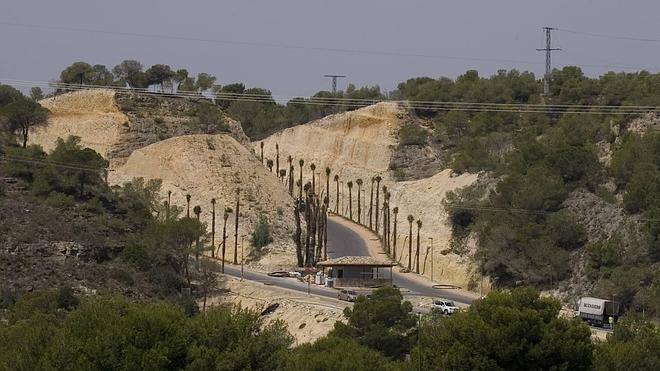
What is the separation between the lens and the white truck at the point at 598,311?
73500 millimetres

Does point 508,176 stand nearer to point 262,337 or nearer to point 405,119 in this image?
point 405,119

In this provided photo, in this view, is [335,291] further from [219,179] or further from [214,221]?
[219,179]

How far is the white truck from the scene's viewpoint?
7350 cm

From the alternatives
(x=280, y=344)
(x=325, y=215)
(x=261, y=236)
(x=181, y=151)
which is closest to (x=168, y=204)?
(x=261, y=236)

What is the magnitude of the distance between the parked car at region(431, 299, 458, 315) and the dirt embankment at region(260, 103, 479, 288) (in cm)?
2114

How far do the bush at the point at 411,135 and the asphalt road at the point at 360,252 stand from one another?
1503 centimetres

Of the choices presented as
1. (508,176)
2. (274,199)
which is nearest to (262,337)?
(508,176)

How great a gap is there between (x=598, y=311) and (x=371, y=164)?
59.2 m

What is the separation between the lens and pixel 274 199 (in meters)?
109

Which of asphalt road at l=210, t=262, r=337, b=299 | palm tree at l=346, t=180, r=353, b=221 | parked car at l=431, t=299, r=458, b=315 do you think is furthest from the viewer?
palm tree at l=346, t=180, r=353, b=221

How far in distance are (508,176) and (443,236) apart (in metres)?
6.32

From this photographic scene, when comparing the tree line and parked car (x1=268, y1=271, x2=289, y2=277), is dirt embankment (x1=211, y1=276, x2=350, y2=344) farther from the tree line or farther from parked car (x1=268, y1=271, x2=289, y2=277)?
the tree line

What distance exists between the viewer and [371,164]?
5182 inches

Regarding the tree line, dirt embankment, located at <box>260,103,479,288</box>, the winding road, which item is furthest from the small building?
the tree line
